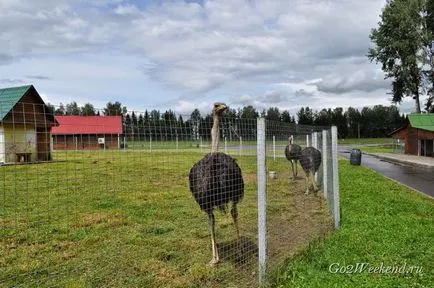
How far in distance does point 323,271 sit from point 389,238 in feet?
7.15

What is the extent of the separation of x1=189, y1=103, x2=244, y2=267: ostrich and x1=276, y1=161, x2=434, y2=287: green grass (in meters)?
1.25

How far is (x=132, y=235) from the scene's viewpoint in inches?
315

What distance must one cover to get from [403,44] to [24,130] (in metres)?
47.8

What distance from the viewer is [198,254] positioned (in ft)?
22.4

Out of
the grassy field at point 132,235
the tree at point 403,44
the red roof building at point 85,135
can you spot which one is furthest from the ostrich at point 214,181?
the tree at point 403,44

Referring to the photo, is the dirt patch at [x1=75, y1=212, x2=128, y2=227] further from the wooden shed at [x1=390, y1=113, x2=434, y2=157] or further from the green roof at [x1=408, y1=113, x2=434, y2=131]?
the green roof at [x1=408, y1=113, x2=434, y2=131]

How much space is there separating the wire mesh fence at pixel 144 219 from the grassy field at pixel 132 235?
21 millimetres

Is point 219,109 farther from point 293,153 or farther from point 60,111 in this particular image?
point 293,153

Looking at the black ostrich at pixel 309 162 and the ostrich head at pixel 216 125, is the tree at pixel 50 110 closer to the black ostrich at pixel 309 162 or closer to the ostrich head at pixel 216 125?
the ostrich head at pixel 216 125

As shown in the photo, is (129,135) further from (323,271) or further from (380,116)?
(380,116)

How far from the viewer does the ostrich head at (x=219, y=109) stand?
6.74 meters

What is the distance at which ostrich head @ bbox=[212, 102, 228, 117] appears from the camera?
22.1 feet

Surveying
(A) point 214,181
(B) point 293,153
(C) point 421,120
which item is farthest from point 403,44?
(A) point 214,181

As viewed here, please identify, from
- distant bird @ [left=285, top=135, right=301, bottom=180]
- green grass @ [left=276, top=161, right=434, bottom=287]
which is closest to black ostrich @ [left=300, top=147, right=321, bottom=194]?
distant bird @ [left=285, top=135, right=301, bottom=180]
